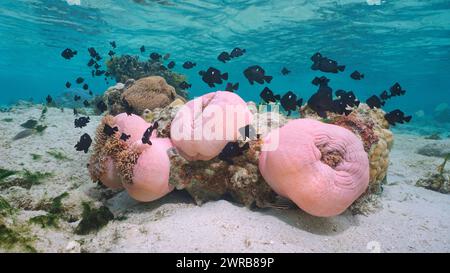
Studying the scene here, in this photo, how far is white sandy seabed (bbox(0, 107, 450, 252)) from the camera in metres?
3.75

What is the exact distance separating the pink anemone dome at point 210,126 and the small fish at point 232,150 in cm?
8

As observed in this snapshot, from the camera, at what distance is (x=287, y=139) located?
13.6 feet

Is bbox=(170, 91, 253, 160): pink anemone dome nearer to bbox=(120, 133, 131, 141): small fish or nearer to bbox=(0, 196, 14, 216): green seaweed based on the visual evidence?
bbox=(120, 133, 131, 141): small fish

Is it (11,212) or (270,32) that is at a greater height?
(270,32)

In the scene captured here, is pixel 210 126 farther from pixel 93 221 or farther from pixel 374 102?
pixel 374 102

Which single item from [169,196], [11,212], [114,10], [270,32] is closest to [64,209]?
[11,212]

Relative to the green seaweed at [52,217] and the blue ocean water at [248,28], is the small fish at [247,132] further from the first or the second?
the blue ocean water at [248,28]

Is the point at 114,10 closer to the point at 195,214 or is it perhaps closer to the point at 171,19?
the point at 171,19

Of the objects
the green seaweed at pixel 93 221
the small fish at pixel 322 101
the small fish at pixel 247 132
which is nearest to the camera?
the green seaweed at pixel 93 221

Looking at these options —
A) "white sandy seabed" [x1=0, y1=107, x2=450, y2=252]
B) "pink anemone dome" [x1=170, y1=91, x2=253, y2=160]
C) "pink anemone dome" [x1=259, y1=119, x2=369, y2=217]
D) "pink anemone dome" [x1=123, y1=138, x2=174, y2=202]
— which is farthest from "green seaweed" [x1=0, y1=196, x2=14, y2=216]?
"pink anemone dome" [x1=259, y1=119, x2=369, y2=217]

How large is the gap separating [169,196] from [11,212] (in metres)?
2.37

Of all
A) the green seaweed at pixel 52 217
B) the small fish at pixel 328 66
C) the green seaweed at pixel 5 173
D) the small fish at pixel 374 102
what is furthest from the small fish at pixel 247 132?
the green seaweed at pixel 5 173

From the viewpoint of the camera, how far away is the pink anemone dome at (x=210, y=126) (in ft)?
15.2

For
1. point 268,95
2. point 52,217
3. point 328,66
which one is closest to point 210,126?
point 268,95
